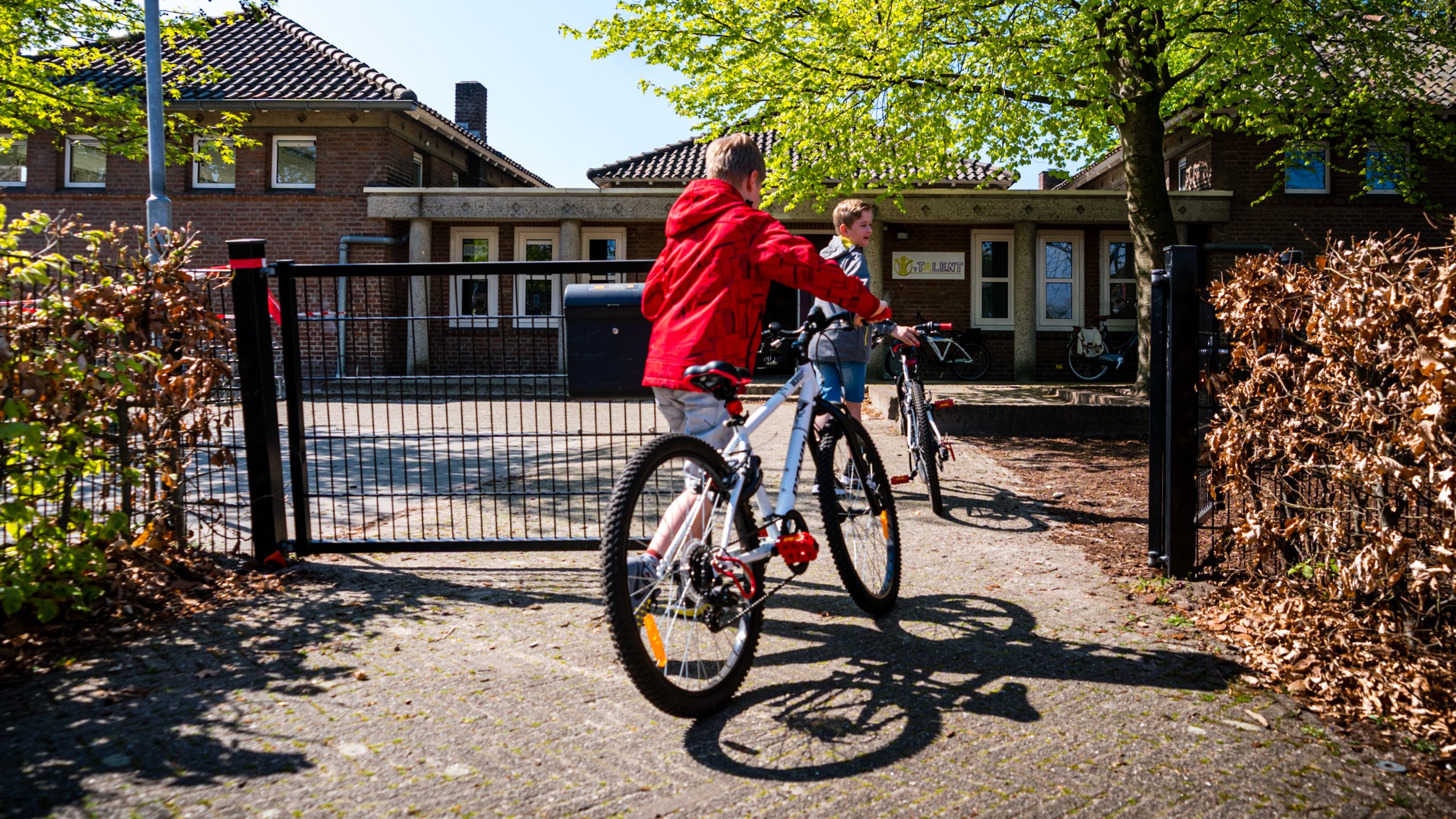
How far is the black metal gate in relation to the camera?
4.77 meters

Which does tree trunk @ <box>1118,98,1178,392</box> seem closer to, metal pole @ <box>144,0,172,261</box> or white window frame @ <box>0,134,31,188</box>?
metal pole @ <box>144,0,172,261</box>

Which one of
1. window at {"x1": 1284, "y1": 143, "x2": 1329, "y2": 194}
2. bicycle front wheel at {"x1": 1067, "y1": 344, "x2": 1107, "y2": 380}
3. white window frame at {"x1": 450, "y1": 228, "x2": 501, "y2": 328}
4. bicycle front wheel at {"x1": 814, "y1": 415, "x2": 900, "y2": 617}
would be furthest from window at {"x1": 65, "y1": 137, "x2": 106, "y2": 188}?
window at {"x1": 1284, "y1": 143, "x2": 1329, "y2": 194}

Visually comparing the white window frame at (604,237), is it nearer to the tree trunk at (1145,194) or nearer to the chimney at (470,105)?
the tree trunk at (1145,194)

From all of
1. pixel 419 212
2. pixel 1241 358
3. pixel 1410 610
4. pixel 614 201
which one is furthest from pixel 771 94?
pixel 1410 610

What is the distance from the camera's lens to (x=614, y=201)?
20.9 meters

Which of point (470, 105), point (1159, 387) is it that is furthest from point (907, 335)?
point (470, 105)

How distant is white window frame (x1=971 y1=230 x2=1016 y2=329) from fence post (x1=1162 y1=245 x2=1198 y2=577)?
18697mm

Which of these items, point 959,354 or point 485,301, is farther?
point 959,354

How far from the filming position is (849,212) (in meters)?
6.08

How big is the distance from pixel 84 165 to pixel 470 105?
14.2 meters

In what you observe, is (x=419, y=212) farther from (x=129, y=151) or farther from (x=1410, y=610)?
(x=1410, y=610)

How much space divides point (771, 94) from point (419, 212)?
31.6 ft

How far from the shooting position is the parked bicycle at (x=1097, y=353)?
21266mm

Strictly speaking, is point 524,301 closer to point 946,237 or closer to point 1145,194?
point 1145,194
